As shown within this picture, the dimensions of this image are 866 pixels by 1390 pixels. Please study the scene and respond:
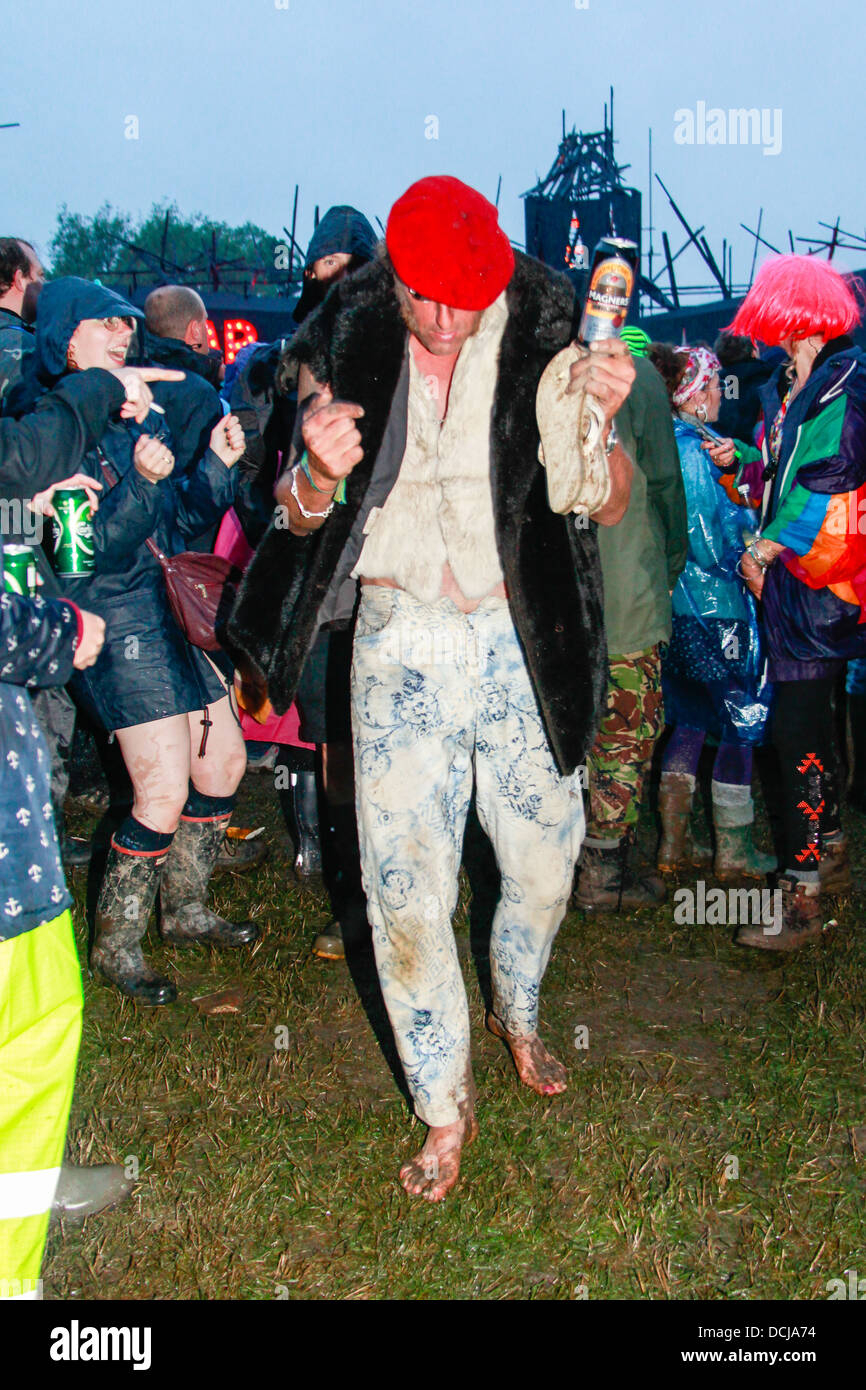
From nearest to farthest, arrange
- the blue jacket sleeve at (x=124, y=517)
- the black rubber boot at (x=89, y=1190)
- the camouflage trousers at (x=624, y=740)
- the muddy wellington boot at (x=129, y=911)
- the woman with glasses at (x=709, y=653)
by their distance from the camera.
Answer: the black rubber boot at (x=89, y=1190), the blue jacket sleeve at (x=124, y=517), the muddy wellington boot at (x=129, y=911), the camouflage trousers at (x=624, y=740), the woman with glasses at (x=709, y=653)

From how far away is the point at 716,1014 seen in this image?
372 cm

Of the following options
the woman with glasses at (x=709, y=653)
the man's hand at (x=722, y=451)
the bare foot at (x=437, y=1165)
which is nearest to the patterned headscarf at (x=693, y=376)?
the woman with glasses at (x=709, y=653)

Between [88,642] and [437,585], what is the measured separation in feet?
2.73

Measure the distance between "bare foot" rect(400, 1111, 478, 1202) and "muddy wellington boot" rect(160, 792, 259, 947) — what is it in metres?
1.59

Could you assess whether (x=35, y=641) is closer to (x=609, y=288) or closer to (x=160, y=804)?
(x=609, y=288)

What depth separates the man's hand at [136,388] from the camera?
3146mm

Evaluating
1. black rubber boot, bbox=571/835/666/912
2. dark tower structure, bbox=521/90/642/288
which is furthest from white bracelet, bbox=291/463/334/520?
dark tower structure, bbox=521/90/642/288

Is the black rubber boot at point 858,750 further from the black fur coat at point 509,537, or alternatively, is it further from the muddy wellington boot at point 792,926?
the black fur coat at point 509,537

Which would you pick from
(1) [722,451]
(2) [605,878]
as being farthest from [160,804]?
(1) [722,451]

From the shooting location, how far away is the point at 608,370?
229 cm

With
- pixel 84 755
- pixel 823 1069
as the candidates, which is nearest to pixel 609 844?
pixel 823 1069

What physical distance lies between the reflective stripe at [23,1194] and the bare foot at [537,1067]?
4.98ft

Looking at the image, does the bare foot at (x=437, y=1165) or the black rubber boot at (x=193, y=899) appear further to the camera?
the black rubber boot at (x=193, y=899)

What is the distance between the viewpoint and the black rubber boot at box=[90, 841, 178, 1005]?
3736 mm
